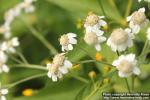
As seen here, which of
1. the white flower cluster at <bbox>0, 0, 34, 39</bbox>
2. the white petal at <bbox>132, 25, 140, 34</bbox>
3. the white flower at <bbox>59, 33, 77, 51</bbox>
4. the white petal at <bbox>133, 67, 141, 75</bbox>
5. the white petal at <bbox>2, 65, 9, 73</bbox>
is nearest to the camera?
the white petal at <bbox>133, 67, 141, 75</bbox>

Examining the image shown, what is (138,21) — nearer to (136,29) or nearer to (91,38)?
(136,29)

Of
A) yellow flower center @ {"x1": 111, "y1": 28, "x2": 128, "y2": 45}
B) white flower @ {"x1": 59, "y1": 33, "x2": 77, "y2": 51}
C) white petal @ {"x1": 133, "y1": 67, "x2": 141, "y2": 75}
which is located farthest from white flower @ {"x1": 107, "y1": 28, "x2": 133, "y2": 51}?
white flower @ {"x1": 59, "y1": 33, "x2": 77, "y2": 51}

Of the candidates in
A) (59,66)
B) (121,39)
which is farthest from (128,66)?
(59,66)

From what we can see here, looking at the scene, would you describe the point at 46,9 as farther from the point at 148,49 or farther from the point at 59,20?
the point at 148,49

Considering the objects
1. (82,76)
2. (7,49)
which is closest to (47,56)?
(7,49)

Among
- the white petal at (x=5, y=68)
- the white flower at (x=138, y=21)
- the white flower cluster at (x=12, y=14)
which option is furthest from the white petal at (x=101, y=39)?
the white flower cluster at (x=12, y=14)

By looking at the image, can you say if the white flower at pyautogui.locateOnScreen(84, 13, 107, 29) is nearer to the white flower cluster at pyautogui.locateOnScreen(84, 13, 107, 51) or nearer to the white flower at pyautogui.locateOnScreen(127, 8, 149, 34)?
the white flower cluster at pyautogui.locateOnScreen(84, 13, 107, 51)
